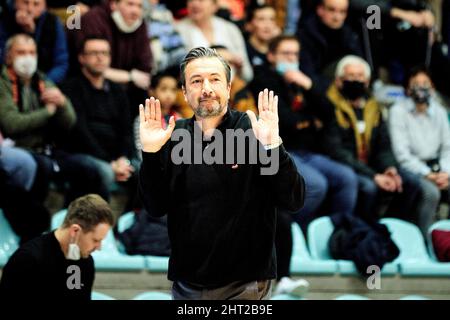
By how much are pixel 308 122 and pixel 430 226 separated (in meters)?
0.92

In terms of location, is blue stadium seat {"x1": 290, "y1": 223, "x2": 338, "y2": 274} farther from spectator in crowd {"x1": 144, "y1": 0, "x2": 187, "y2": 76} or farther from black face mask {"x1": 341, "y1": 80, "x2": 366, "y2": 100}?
spectator in crowd {"x1": 144, "y1": 0, "x2": 187, "y2": 76}

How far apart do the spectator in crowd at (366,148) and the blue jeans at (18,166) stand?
5.90 feet

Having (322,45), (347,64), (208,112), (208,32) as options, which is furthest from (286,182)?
(322,45)

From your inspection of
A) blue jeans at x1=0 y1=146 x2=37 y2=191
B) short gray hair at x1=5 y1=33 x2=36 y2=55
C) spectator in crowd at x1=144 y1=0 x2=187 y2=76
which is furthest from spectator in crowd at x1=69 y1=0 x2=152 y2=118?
blue jeans at x1=0 y1=146 x2=37 y2=191

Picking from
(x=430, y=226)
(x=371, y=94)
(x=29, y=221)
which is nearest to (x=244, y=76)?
(x=371, y=94)

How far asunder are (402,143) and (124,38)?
181 cm

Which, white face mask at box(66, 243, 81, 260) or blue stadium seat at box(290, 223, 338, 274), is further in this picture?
blue stadium seat at box(290, 223, 338, 274)

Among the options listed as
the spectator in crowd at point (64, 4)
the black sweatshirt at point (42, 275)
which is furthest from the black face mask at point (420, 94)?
the black sweatshirt at point (42, 275)

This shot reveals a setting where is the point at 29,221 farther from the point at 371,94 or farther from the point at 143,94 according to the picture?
the point at 371,94

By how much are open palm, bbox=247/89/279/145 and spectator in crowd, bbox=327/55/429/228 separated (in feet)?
9.04

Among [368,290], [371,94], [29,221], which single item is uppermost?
[371,94]

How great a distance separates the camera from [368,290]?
215 inches

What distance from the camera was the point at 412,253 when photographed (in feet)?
19.1

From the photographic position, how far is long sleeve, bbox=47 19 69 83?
6.09m
